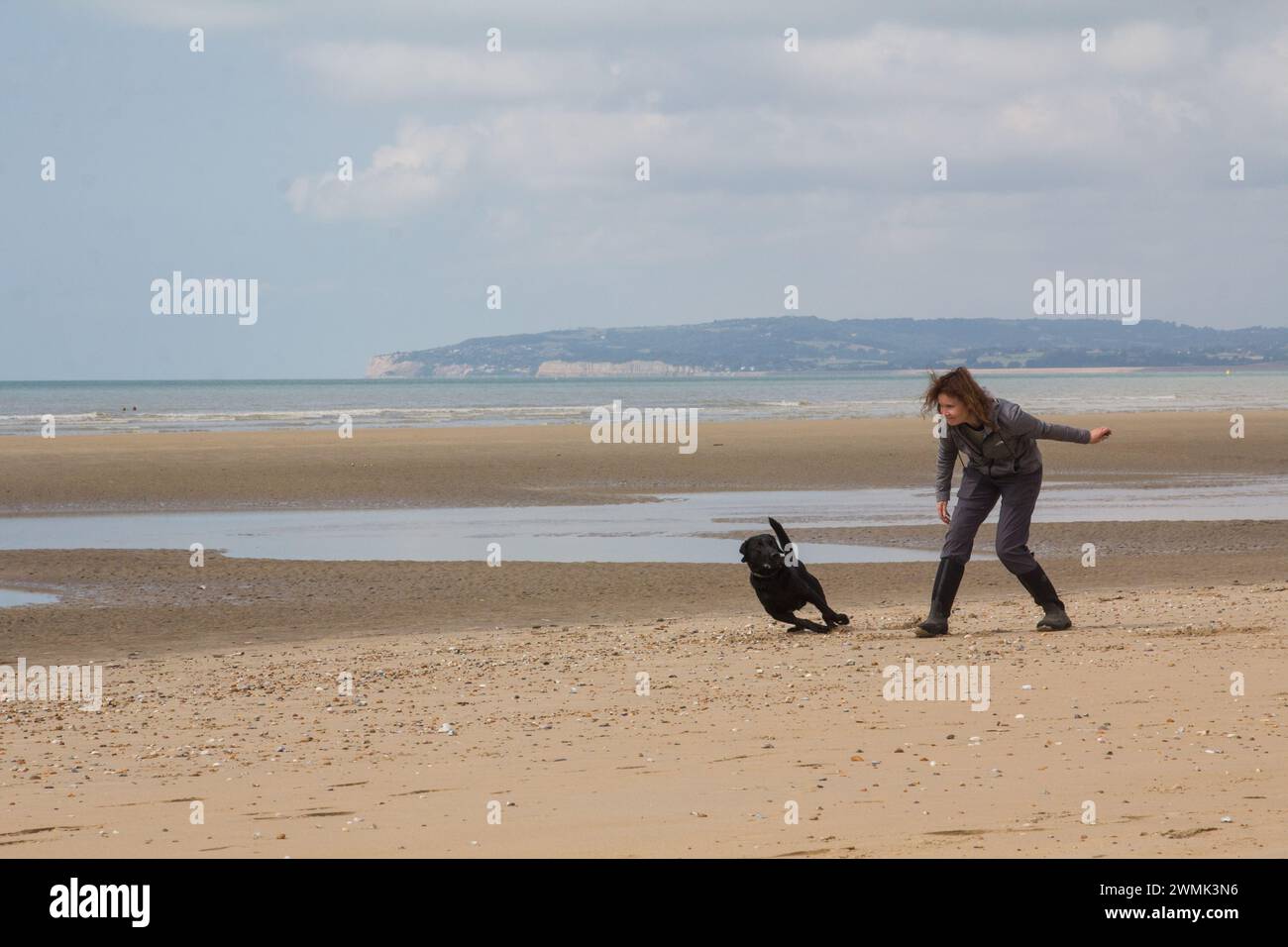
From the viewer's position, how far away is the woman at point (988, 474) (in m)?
8.99

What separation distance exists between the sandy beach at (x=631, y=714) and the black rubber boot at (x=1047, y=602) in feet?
0.80

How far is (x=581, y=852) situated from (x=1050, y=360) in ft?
667

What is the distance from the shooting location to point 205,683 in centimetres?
902

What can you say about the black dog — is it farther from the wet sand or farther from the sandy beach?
the wet sand

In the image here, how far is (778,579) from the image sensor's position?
9938 mm

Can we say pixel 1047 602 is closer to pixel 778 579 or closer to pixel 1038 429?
pixel 1038 429

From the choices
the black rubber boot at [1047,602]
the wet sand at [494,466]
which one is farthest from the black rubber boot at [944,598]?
the wet sand at [494,466]

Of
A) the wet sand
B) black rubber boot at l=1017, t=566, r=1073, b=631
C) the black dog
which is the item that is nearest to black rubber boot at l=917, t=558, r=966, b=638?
black rubber boot at l=1017, t=566, r=1073, b=631

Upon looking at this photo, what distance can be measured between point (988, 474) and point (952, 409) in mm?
620

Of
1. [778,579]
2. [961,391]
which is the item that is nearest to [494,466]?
[778,579]

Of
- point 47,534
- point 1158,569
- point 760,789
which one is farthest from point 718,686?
point 47,534

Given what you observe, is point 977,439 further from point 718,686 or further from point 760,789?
point 760,789

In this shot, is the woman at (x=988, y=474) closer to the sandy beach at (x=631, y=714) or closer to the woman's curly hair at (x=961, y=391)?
the woman's curly hair at (x=961, y=391)

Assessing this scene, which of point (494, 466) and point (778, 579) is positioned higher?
point (494, 466)
